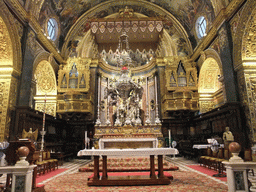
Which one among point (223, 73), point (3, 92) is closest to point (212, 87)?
point (223, 73)

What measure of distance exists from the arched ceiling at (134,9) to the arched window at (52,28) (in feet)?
1.35

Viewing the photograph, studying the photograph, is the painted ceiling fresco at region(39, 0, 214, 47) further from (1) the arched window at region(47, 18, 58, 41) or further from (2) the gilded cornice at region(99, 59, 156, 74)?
(2) the gilded cornice at region(99, 59, 156, 74)

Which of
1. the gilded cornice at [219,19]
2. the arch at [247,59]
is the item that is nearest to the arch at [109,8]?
the gilded cornice at [219,19]

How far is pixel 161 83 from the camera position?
14484mm

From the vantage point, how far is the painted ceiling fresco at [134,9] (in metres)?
11.6

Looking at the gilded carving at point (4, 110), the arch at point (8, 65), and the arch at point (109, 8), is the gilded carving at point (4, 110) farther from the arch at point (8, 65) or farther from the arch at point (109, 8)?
the arch at point (109, 8)

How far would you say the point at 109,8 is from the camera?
15609mm

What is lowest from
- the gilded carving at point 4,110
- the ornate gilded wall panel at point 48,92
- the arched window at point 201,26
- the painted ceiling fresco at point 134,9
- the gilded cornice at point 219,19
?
the gilded carving at point 4,110

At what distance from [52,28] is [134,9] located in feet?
21.8

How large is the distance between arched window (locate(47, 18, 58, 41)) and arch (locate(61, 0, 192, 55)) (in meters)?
1.18

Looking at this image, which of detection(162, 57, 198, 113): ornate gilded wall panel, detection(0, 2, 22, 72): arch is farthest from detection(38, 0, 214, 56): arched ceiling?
detection(0, 2, 22, 72): arch

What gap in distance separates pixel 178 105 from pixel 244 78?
4.99m

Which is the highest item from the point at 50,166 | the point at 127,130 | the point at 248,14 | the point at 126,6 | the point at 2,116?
the point at 126,6

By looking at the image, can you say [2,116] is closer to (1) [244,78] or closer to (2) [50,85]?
(2) [50,85]
